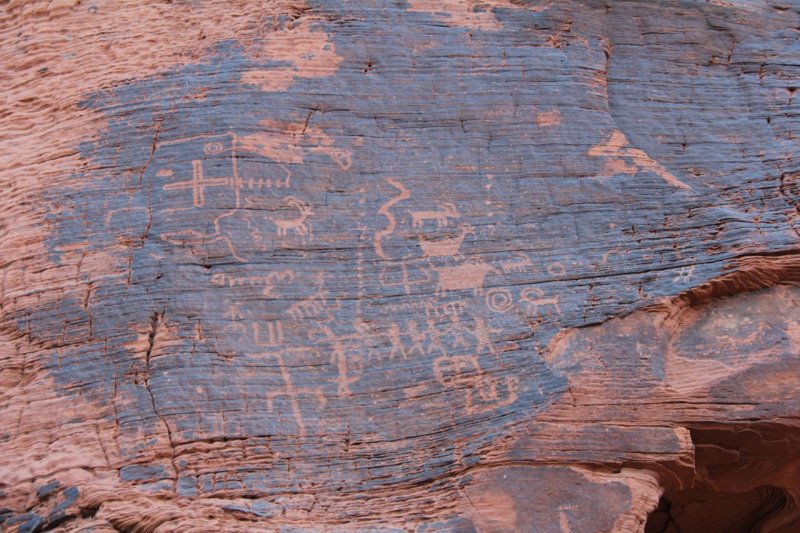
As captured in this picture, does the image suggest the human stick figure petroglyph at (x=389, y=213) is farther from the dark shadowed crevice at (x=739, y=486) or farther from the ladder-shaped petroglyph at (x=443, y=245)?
the dark shadowed crevice at (x=739, y=486)

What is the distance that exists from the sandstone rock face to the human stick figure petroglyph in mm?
12

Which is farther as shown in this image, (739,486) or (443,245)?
(739,486)

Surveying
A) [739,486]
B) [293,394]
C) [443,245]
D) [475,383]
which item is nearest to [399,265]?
[443,245]

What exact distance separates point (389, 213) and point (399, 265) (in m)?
0.29

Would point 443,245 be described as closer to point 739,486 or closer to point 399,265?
point 399,265

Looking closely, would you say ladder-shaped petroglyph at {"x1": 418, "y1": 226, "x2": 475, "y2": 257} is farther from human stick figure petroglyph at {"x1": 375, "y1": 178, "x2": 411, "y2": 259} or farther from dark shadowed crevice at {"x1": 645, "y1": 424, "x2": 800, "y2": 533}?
dark shadowed crevice at {"x1": 645, "y1": 424, "x2": 800, "y2": 533}

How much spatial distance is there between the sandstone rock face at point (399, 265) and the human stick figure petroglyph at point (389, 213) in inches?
0.5

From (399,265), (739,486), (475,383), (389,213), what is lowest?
(739,486)

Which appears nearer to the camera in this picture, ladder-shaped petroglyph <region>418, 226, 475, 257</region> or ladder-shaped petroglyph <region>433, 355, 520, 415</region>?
ladder-shaped petroglyph <region>433, 355, 520, 415</region>

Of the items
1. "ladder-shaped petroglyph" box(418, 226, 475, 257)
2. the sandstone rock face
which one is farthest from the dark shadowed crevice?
"ladder-shaped petroglyph" box(418, 226, 475, 257)

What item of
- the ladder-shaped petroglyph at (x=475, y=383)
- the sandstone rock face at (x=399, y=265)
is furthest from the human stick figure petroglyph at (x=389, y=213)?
the ladder-shaped petroglyph at (x=475, y=383)

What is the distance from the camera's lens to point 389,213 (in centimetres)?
415

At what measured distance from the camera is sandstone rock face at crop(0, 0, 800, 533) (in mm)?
3557

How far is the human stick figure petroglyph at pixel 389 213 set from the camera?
4059 mm
